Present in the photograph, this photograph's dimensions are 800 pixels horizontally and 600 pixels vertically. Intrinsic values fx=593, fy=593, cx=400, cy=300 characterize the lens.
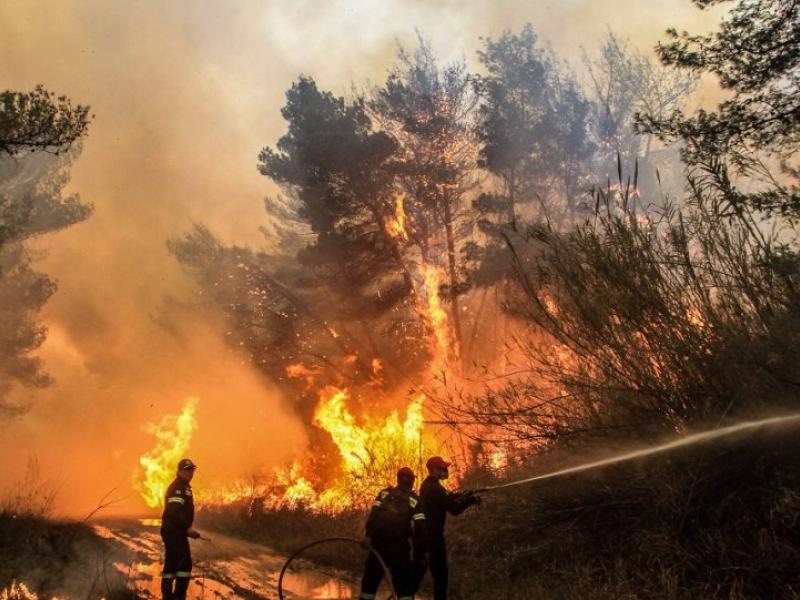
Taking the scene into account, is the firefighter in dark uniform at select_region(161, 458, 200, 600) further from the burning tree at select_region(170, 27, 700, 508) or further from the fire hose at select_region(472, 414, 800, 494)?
the burning tree at select_region(170, 27, 700, 508)

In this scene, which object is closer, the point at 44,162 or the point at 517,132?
the point at 517,132

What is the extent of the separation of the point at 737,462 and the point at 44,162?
3160 cm

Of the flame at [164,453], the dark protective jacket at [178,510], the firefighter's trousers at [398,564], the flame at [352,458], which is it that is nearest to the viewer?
the firefighter's trousers at [398,564]

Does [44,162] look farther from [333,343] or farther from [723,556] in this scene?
[723,556]

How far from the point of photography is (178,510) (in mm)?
7797

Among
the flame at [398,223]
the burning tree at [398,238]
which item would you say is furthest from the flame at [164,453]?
the flame at [398,223]

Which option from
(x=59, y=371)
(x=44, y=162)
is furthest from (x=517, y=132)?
(x=59, y=371)

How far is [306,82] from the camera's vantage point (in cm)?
2016

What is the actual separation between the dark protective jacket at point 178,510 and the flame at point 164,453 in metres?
16.1

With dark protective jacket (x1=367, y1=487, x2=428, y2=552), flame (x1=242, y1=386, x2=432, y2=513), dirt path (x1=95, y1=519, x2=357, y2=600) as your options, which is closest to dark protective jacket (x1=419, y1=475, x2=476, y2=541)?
dark protective jacket (x1=367, y1=487, x2=428, y2=552)

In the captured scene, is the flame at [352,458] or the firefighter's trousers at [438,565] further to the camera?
the flame at [352,458]

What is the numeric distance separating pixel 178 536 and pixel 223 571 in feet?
8.81

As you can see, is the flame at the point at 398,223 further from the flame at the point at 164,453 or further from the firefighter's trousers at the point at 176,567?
the firefighter's trousers at the point at 176,567

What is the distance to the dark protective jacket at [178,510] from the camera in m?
7.72
